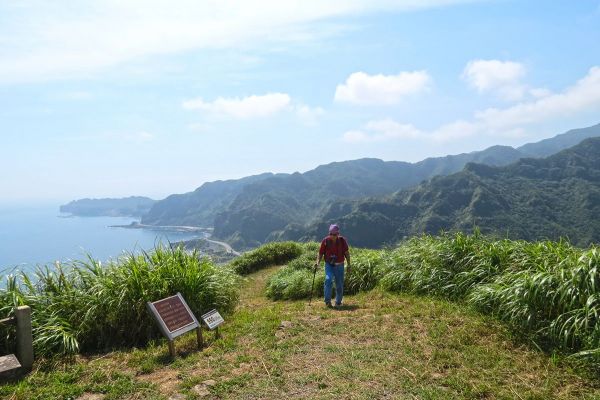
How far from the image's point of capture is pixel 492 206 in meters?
96.1

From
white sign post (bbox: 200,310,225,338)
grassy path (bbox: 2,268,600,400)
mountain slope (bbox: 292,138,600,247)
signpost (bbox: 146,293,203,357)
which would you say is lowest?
mountain slope (bbox: 292,138,600,247)

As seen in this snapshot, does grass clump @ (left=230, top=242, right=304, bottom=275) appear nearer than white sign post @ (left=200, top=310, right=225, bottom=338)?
No

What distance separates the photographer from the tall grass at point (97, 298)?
6566 millimetres

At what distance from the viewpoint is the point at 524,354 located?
5562 millimetres

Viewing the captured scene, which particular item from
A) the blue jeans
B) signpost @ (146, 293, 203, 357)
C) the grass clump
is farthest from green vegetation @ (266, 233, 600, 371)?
the grass clump

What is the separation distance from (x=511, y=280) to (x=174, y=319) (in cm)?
593

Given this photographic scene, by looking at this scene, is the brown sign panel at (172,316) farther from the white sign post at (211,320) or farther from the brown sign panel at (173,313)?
the white sign post at (211,320)

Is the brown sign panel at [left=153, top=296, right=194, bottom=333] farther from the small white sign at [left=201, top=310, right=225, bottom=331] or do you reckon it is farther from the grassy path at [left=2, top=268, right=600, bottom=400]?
the grassy path at [left=2, top=268, right=600, bottom=400]

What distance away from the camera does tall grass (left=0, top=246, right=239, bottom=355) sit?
657 cm

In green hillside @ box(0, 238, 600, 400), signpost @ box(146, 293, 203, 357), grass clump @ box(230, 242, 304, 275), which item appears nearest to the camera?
green hillside @ box(0, 238, 600, 400)

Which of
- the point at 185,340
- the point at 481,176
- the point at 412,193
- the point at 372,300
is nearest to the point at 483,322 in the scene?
the point at 372,300

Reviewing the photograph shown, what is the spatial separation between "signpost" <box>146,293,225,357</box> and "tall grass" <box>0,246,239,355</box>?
1.18m

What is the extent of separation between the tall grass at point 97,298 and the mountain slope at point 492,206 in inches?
2845

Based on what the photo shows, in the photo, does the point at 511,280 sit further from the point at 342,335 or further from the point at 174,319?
the point at 174,319
